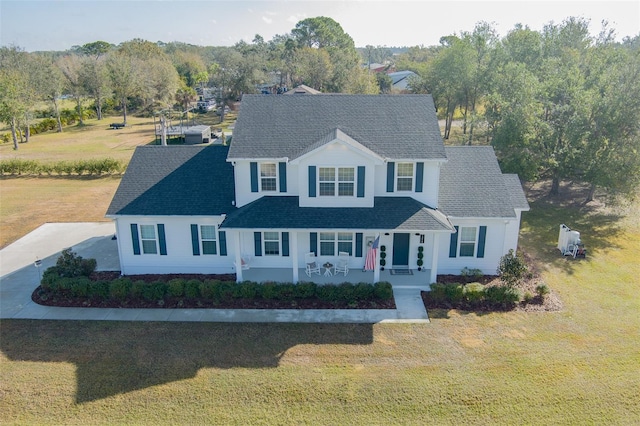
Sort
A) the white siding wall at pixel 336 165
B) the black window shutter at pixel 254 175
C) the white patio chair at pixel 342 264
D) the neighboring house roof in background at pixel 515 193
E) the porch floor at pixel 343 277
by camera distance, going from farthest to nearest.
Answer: the neighboring house roof in background at pixel 515 193 → the white patio chair at pixel 342 264 → the black window shutter at pixel 254 175 → the porch floor at pixel 343 277 → the white siding wall at pixel 336 165

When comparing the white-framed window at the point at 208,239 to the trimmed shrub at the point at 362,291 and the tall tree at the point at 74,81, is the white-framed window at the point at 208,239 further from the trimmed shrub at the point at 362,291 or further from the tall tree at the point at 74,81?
the tall tree at the point at 74,81

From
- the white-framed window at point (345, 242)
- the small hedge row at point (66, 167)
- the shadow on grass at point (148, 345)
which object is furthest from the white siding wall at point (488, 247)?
the small hedge row at point (66, 167)

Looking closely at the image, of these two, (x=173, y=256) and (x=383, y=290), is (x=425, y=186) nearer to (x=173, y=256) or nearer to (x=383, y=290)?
(x=383, y=290)

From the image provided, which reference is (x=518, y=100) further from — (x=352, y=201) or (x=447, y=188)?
(x=352, y=201)

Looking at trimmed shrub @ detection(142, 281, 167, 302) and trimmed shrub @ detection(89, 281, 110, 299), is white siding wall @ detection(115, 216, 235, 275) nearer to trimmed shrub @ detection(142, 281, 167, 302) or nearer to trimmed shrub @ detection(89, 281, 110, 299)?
trimmed shrub @ detection(89, 281, 110, 299)

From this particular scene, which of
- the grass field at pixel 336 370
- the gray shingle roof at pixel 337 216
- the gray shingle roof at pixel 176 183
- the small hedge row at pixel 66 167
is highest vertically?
the gray shingle roof at pixel 176 183

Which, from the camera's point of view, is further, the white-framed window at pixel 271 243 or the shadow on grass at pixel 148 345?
the white-framed window at pixel 271 243

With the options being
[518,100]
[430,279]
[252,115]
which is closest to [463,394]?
[430,279]
